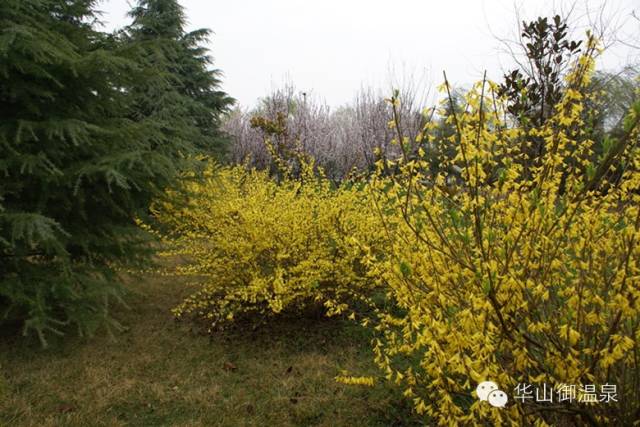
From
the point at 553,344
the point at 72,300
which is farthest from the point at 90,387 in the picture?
the point at 553,344

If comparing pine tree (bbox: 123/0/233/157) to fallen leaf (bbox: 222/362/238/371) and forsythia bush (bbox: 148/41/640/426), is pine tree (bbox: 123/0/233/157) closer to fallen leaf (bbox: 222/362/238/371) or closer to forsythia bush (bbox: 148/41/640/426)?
fallen leaf (bbox: 222/362/238/371)

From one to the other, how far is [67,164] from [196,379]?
2.50 metres

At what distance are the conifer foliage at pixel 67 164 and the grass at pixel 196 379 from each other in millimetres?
407

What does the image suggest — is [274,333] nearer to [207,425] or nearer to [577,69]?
[207,425]

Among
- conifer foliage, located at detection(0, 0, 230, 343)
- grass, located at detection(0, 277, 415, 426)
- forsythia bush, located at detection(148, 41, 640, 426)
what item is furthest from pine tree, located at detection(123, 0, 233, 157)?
forsythia bush, located at detection(148, 41, 640, 426)

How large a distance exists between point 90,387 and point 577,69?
4251 millimetres

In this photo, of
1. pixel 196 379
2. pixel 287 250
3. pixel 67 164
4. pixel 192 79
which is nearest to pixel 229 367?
pixel 196 379

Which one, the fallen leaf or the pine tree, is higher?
the pine tree

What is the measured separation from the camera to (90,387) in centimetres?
386

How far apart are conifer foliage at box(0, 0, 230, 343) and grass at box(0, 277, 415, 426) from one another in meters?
0.41

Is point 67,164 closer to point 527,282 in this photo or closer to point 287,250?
point 287,250

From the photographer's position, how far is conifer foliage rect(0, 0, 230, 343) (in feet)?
13.2

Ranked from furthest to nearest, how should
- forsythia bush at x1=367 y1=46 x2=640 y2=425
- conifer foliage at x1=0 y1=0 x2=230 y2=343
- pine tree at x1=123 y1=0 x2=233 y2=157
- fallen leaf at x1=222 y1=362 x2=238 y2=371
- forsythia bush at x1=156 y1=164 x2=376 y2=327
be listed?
pine tree at x1=123 y1=0 x2=233 y2=157 → forsythia bush at x1=156 y1=164 x2=376 y2=327 → fallen leaf at x1=222 y1=362 x2=238 y2=371 → conifer foliage at x1=0 y1=0 x2=230 y2=343 → forsythia bush at x1=367 y1=46 x2=640 y2=425

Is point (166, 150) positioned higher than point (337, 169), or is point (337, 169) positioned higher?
point (337, 169)
